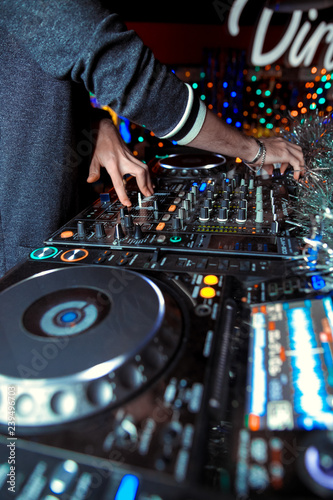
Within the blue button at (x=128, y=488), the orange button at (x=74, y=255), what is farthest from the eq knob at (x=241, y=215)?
the blue button at (x=128, y=488)

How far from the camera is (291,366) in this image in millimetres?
484

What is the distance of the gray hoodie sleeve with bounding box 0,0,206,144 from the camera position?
0.75 meters

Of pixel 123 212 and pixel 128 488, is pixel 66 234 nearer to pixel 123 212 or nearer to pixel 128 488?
pixel 123 212

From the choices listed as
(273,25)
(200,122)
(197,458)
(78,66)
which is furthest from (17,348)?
(273,25)

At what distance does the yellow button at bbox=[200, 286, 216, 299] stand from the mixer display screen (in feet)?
0.24

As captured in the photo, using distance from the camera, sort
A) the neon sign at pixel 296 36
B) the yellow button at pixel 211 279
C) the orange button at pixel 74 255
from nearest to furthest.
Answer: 1. the yellow button at pixel 211 279
2. the orange button at pixel 74 255
3. the neon sign at pixel 296 36

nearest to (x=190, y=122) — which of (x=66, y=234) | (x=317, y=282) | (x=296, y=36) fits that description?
(x=66, y=234)

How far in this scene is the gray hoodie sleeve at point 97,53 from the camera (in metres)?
0.75

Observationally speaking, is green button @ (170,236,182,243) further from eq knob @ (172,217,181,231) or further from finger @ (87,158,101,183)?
finger @ (87,158,101,183)

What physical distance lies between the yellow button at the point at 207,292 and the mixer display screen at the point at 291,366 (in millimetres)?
74

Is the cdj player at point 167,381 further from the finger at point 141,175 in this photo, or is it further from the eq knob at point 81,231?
the finger at point 141,175

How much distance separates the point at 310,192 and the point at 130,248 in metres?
0.46

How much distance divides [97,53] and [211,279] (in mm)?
519

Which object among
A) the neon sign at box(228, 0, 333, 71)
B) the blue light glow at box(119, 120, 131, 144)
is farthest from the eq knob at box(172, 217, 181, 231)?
the neon sign at box(228, 0, 333, 71)
